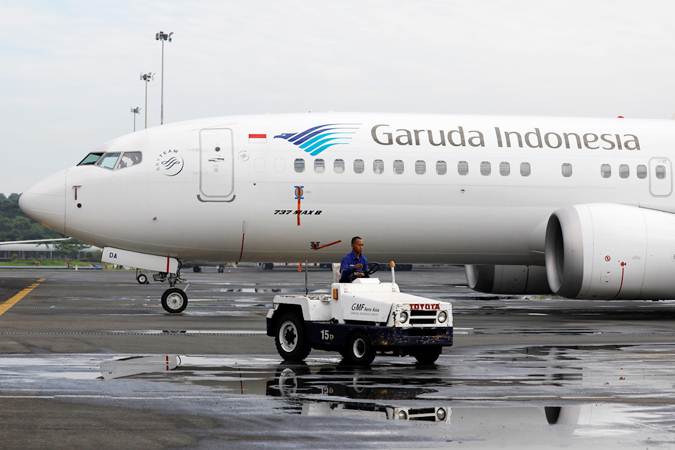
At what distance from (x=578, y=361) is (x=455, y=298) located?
25971 millimetres

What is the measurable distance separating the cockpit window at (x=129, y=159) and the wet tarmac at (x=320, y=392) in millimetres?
7151

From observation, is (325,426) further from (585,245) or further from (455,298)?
(455,298)

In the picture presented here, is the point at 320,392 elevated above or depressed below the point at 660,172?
below

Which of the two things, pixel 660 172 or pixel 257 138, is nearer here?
pixel 257 138

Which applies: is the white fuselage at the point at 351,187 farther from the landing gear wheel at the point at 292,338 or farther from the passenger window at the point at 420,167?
the landing gear wheel at the point at 292,338

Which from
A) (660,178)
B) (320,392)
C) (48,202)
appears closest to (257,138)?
(48,202)

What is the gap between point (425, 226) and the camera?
3228 centimetres

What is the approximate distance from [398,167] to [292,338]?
14491 mm

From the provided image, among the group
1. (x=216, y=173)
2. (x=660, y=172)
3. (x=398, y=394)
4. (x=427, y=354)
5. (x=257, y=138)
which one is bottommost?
(x=398, y=394)

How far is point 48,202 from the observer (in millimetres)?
31016

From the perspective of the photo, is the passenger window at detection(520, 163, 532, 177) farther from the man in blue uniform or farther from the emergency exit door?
the man in blue uniform

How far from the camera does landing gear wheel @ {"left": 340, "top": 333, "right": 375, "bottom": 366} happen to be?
673 inches

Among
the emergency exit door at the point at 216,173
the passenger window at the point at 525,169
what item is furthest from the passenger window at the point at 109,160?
the passenger window at the point at 525,169

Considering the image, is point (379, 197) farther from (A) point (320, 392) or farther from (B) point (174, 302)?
(A) point (320, 392)
